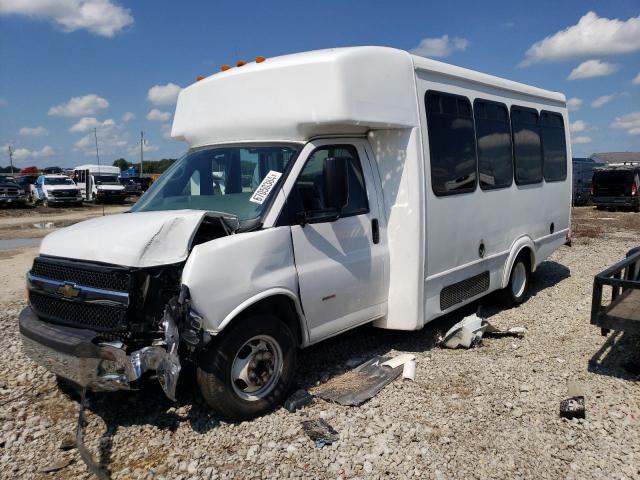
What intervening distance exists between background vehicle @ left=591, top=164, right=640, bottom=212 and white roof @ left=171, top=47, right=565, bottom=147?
21458 millimetres

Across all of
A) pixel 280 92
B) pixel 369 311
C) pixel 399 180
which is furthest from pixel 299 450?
pixel 280 92

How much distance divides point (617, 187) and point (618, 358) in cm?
2102

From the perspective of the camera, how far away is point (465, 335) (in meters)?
5.79

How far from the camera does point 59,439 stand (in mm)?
4137

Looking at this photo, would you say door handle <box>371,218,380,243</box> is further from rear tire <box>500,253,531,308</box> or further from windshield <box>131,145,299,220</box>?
rear tire <box>500,253,531,308</box>

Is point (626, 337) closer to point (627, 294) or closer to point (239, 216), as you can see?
point (627, 294)

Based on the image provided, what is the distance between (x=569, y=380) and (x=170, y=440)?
3527 mm

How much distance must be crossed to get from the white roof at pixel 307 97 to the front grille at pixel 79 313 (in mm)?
2084

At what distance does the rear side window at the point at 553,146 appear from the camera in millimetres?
8117

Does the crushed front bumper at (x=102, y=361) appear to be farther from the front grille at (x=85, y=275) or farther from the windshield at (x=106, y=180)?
the windshield at (x=106, y=180)

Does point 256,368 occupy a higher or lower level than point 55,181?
lower

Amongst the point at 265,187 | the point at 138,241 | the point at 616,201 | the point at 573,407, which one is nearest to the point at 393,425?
the point at 573,407

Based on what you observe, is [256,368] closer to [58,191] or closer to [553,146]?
[553,146]

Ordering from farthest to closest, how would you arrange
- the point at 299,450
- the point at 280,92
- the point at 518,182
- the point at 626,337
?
the point at 518,182 → the point at 626,337 → the point at 280,92 → the point at 299,450
